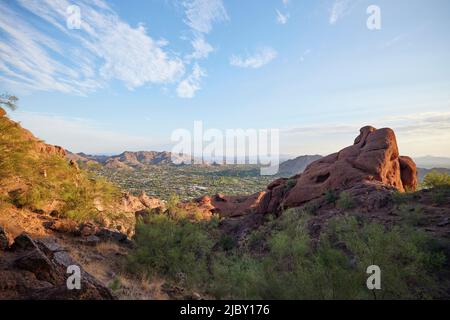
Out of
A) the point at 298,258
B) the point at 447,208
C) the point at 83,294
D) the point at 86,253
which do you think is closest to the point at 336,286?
the point at 298,258

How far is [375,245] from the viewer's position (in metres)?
7.97

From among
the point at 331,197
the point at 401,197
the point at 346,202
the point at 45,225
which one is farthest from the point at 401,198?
the point at 45,225

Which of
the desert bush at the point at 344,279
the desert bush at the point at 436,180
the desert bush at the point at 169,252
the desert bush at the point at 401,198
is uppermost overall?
the desert bush at the point at 436,180

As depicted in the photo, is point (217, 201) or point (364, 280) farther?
point (217, 201)

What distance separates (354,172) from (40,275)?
25380 millimetres

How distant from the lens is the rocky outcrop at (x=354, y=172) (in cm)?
2461

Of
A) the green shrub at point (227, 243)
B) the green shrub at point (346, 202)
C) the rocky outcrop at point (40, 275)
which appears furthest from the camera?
the green shrub at point (227, 243)

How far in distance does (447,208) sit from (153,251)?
57.2ft

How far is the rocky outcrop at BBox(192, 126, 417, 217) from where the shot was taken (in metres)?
24.6

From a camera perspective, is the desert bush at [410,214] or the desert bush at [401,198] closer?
the desert bush at [410,214]

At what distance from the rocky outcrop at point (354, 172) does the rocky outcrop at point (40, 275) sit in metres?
22.1

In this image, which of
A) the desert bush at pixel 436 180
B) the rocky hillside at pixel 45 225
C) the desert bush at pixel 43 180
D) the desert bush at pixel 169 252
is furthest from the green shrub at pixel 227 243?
the desert bush at pixel 436 180

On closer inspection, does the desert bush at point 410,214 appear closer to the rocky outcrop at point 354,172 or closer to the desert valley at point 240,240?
the desert valley at point 240,240

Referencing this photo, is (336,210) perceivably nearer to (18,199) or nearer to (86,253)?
(86,253)
